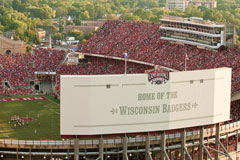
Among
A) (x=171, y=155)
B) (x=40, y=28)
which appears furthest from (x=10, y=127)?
(x=40, y=28)

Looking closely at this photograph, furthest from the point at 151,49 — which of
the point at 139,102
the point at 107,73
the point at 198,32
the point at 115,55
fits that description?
the point at 139,102

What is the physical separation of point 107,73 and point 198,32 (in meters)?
15.5

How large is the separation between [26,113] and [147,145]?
28172mm

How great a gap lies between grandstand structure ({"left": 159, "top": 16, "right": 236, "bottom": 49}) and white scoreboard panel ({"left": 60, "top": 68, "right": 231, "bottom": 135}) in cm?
2715

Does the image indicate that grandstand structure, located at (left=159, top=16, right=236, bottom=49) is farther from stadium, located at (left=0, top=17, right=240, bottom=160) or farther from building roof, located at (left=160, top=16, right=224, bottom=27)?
stadium, located at (left=0, top=17, right=240, bottom=160)

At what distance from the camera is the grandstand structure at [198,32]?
222 ft

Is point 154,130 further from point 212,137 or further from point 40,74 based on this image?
point 40,74

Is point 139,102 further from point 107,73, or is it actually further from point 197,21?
point 107,73

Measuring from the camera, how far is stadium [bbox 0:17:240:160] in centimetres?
4088

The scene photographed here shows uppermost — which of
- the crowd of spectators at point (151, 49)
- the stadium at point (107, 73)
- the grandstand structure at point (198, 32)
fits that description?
the grandstand structure at point (198, 32)

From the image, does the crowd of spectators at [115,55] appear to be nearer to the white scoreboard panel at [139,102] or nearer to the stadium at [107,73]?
the stadium at [107,73]

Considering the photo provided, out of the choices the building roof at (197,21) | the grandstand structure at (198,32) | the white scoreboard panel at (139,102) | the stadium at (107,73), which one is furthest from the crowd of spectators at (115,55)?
the white scoreboard panel at (139,102)

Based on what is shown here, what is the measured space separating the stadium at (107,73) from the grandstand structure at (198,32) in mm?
778

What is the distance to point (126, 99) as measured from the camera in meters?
37.9
